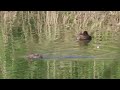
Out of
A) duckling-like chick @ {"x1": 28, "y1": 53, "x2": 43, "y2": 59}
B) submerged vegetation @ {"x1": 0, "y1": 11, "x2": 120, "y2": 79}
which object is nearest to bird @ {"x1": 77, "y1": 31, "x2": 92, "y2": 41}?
submerged vegetation @ {"x1": 0, "y1": 11, "x2": 120, "y2": 79}

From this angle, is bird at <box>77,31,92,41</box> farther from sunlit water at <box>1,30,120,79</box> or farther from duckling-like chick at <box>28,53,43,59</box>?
duckling-like chick at <box>28,53,43,59</box>

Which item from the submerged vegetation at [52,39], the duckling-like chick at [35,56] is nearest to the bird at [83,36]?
the submerged vegetation at [52,39]

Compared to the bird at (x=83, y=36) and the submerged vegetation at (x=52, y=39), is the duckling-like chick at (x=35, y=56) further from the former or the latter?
the bird at (x=83, y=36)

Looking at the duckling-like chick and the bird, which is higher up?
the bird

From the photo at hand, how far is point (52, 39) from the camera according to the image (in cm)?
554

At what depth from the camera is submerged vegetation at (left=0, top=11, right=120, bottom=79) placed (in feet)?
17.4

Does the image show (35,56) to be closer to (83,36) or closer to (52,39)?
(52,39)

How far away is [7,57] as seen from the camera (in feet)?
17.7

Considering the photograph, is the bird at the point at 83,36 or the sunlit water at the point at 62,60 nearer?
the sunlit water at the point at 62,60

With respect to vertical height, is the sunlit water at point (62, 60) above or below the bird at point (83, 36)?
below

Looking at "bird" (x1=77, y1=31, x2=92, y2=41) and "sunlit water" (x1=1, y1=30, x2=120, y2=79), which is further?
"bird" (x1=77, y1=31, x2=92, y2=41)

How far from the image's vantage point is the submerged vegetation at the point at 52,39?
5316 mm
